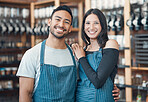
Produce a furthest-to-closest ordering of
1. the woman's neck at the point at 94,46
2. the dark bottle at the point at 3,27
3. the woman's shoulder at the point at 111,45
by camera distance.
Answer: the dark bottle at the point at 3,27, the woman's neck at the point at 94,46, the woman's shoulder at the point at 111,45

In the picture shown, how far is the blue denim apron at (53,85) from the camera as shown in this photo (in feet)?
5.98

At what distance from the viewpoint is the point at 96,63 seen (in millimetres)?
1909

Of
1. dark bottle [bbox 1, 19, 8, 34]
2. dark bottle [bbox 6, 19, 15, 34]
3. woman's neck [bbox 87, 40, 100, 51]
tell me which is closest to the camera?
woman's neck [bbox 87, 40, 100, 51]

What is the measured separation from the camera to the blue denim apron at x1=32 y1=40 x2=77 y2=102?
1.82m

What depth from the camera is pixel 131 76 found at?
156 inches

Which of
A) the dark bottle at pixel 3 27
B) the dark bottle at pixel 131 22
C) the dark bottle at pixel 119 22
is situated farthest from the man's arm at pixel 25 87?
the dark bottle at pixel 3 27

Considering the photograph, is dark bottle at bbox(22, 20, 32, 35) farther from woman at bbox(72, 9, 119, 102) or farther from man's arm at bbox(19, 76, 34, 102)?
man's arm at bbox(19, 76, 34, 102)

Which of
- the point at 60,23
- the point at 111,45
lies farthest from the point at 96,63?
the point at 60,23

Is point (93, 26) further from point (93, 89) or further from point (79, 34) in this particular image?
point (79, 34)

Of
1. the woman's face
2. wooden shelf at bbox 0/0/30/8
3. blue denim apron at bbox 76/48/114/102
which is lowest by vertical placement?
blue denim apron at bbox 76/48/114/102

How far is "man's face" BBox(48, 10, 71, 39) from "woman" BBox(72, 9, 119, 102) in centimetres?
19

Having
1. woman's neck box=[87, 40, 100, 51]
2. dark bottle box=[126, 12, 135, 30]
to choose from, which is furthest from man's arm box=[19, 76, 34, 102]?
dark bottle box=[126, 12, 135, 30]

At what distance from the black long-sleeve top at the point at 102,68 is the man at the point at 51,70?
0.16 metres

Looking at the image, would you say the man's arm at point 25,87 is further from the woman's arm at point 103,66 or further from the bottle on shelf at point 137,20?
the bottle on shelf at point 137,20
